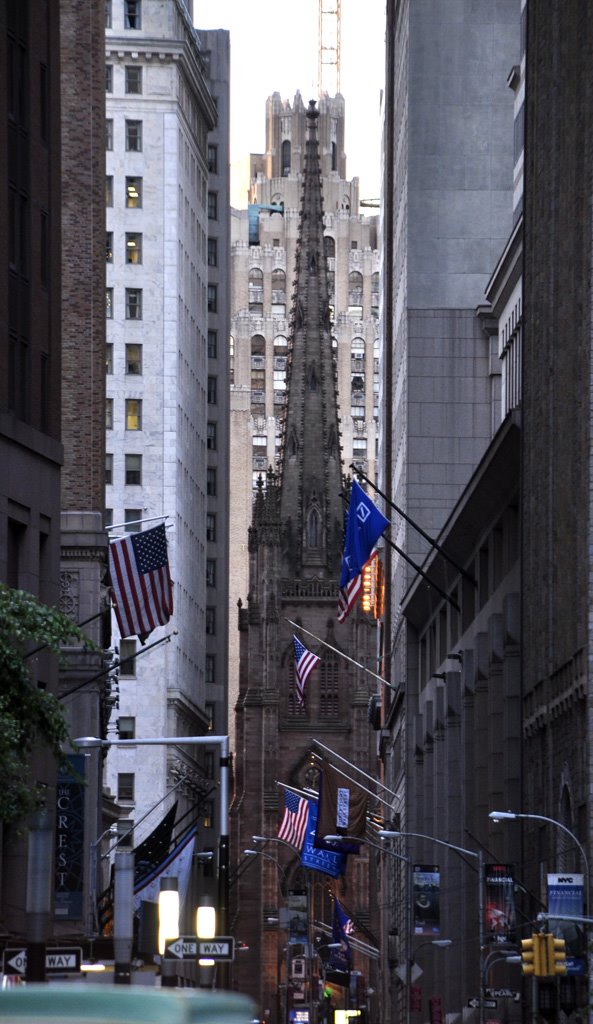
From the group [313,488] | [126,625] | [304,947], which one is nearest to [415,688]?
[126,625]

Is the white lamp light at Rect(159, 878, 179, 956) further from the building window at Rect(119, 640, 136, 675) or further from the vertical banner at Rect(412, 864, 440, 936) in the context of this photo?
the building window at Rect(119, 640, 136, 675)

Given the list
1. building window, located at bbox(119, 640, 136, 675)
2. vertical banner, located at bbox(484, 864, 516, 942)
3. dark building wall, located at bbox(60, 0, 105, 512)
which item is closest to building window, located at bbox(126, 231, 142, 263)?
building window, located at bbox(119, 640, 136, 675)

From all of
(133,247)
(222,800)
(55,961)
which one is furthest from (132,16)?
(55,961)

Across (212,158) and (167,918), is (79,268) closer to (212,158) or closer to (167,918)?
(167,918)

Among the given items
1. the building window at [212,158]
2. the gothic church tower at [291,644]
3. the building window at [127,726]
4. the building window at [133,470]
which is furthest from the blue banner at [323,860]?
the gothic church tower at [291,644]

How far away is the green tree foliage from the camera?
2828 centimetres

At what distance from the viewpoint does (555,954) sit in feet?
125

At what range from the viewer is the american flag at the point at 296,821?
96.6m

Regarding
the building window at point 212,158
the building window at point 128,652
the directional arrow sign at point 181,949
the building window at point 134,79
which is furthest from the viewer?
the building window at point 212,158

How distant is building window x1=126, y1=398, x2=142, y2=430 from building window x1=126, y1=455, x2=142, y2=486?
1.78 meters

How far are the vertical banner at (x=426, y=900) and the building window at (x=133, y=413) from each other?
7060 centimetres

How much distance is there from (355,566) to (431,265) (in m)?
34.5

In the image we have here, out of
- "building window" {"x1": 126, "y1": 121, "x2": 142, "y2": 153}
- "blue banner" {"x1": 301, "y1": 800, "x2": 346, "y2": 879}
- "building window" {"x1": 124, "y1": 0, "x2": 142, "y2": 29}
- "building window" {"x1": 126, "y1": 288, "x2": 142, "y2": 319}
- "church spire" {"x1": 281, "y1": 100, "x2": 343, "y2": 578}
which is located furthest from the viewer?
"church spire" {"x1": 281, "y1": 100, "x2": 343, "y2": 578}

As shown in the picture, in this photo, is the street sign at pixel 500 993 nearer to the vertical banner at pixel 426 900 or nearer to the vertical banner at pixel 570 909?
the vertical banner at pixel 426 900
